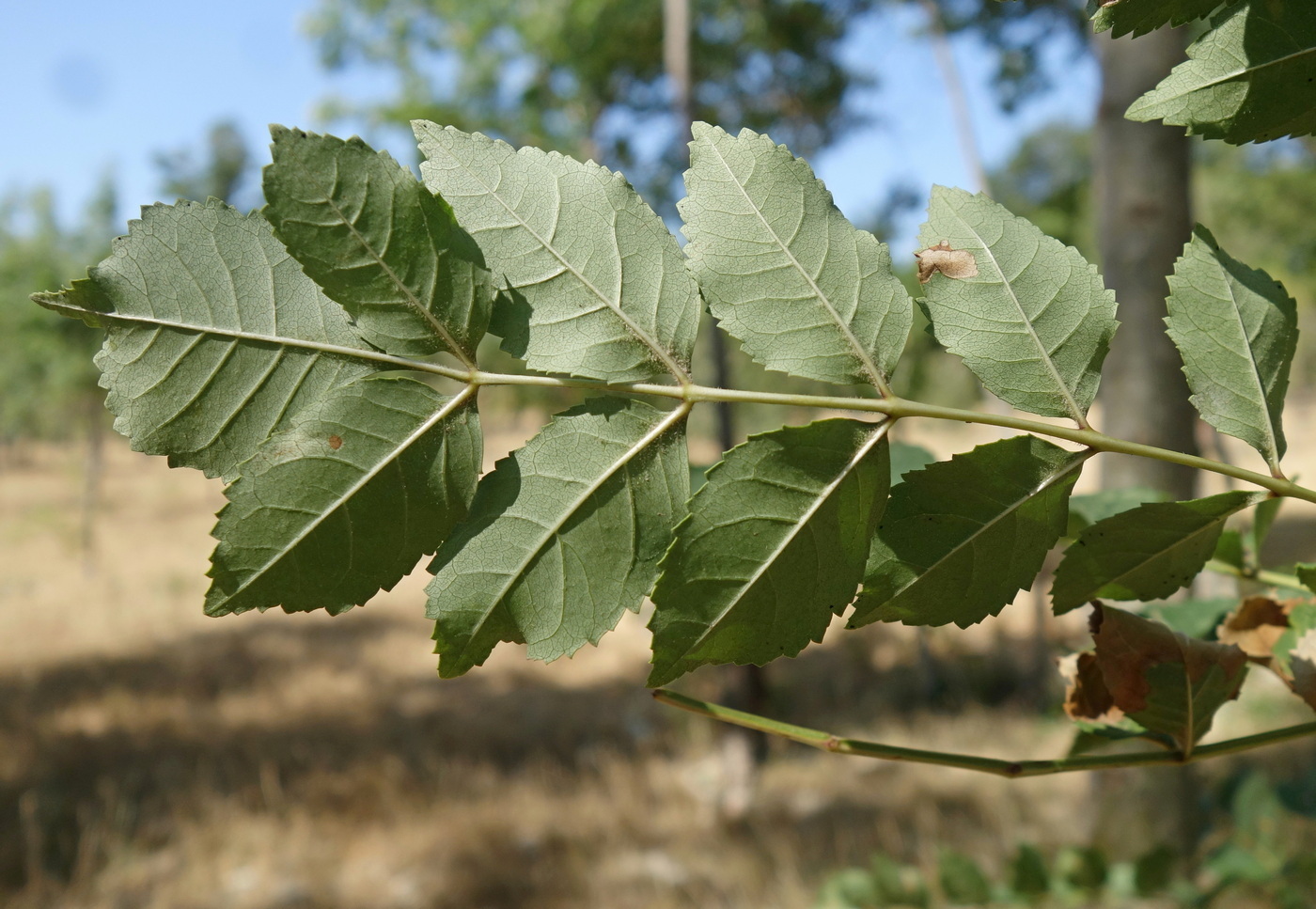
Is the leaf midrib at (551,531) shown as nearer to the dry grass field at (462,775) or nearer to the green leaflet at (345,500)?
the green leaflet at (345,500)

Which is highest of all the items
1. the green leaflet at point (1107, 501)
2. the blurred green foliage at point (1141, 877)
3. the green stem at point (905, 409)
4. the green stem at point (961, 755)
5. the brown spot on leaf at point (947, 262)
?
the brown spot on leaf at point (947, 262)

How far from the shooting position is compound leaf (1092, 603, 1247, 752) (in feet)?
1.40

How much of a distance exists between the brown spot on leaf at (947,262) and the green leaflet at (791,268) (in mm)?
21

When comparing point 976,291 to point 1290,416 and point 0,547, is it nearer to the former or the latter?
point 0,547

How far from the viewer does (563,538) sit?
1.13 feet

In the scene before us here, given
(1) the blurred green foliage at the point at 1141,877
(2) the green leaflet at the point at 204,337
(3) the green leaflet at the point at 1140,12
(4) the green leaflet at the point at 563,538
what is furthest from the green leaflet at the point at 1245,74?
(1) the blurred green foliage at the point at 1141,877

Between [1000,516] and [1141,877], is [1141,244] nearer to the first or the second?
[1141,877]

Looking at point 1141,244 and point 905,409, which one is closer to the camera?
point 905,409

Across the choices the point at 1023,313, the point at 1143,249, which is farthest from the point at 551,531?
the point at 1143,249

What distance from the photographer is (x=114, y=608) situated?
30.6 feet

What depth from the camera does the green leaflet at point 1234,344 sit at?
385 millimetres

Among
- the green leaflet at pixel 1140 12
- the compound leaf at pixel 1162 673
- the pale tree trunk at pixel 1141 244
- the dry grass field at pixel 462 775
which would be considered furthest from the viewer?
the dry grass field at pixel 462 775

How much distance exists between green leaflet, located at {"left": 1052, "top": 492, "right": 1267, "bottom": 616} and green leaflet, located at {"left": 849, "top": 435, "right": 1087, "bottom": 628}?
0.04m

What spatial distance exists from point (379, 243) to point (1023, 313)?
0.26 metres
